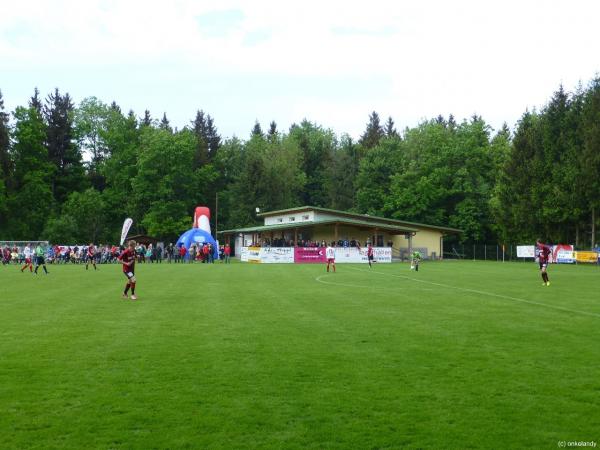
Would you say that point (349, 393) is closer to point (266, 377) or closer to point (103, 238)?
point (266, 377)

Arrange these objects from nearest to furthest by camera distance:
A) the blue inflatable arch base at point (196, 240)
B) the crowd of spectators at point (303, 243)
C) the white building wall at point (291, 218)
A: the crowd of spectators at point (303, 243)
the blue inflatable arch base at point (196, 240)
the white building wall at point (291, 218)

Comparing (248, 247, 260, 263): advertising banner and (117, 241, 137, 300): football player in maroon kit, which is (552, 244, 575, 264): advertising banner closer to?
(248, 247, 260, 263): advertising banner

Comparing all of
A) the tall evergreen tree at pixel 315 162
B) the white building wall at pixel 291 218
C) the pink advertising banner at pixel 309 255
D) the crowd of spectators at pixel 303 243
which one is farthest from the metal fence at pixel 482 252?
the tall evergreen tree at pixel 315 162

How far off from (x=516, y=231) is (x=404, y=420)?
195 ft

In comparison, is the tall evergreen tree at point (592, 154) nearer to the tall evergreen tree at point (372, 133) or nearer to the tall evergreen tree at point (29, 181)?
the tall evergreen tree at point (372, 133)

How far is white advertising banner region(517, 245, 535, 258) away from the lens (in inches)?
2223

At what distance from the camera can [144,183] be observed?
75938mm

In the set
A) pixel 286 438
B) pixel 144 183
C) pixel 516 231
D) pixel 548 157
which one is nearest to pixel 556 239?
pixel 516 231

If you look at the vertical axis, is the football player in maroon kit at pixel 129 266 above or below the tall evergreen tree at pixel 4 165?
below

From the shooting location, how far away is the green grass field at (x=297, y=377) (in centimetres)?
572

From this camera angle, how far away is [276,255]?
49.0 m

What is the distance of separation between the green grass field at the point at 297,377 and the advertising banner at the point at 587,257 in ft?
126

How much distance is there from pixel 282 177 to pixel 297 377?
79.3 m

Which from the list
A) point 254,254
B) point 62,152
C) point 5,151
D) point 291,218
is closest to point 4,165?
point 5,151
